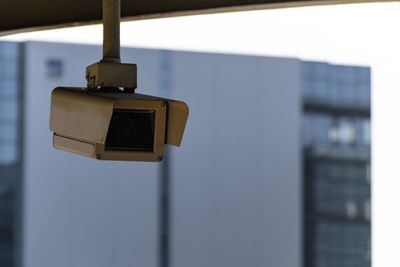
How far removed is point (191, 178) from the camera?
28344 millimetres

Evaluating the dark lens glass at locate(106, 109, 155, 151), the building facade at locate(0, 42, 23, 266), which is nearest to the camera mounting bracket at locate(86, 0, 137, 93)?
the dark lens glass at locate(106, 109, 155, 151)

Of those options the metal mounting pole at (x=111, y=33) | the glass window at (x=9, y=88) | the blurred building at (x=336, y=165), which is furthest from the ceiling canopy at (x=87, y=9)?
the blurred building at (x=336, y=165)

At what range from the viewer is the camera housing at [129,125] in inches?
119

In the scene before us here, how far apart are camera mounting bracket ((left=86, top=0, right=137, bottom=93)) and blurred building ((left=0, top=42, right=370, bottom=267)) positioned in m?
22.5

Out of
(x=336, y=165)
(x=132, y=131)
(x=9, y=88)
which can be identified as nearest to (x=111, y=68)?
(x=132, y=131)

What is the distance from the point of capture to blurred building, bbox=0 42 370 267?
26828mm

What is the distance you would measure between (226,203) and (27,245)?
5997mm

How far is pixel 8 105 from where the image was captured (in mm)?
27016

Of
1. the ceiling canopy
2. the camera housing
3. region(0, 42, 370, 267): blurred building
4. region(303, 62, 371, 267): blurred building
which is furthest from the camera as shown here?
region(303, 62, 371, 267): blurred building

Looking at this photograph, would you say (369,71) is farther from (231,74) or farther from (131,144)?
(131,144)

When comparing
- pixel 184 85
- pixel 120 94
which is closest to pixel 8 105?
pixel 184 85

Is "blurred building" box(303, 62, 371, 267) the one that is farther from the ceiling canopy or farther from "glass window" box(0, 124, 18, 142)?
the ceiling canopy

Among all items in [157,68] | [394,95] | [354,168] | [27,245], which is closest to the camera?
[394,95]

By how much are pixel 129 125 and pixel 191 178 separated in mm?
25309
